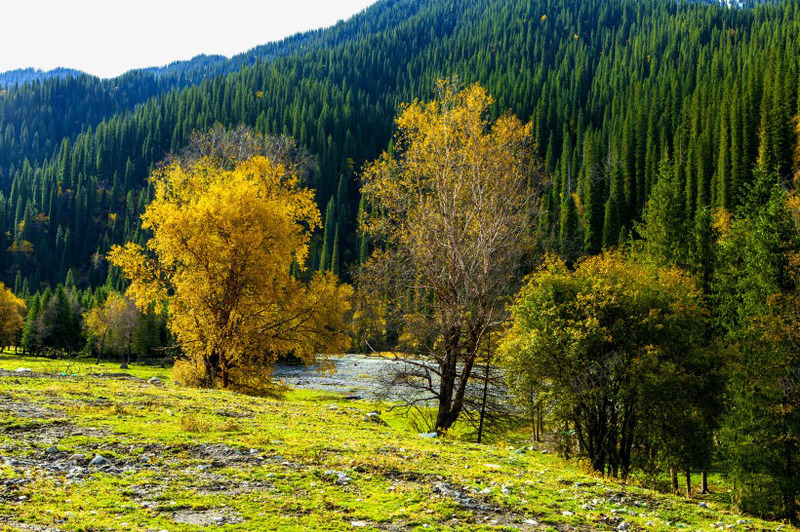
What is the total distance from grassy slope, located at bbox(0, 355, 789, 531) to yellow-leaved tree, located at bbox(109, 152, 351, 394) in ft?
37.6

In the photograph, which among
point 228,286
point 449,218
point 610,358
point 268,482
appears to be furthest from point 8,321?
point 268,482

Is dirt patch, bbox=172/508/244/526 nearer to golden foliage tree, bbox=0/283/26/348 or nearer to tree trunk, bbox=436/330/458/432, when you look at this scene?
tree trunk, bbox=436/330/458/432

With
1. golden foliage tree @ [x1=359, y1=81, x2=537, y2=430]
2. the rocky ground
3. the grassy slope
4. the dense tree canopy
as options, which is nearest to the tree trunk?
golden foliage tree @ [x1=359, y1=81, x2=537, y2=430]

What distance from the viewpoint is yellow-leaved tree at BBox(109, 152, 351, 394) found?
1096 inches

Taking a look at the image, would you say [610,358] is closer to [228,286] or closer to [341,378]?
[228,286]

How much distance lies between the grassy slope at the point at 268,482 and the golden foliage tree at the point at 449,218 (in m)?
5.52

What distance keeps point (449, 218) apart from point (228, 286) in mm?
13842

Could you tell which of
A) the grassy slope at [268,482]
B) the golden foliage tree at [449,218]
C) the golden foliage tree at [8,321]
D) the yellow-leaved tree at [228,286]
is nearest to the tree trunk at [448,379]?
the golden foliage tree at [449,218]

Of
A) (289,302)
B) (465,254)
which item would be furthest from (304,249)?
(465,254)

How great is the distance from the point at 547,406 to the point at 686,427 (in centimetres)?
769

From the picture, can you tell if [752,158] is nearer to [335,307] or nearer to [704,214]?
[704,214]

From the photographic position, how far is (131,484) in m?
9.46

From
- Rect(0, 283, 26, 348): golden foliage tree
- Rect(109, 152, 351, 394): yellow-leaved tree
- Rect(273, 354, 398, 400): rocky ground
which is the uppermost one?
Rect(109, 152, 351, 394): yellow-leaved tree

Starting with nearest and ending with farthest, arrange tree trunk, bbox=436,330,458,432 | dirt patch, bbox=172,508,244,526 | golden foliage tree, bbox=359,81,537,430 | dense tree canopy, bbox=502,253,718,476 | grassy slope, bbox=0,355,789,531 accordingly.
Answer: dirt patch, bbox=172,508,244,526
grassy slope, bbox=0,355,789,531
golden foliage tree, bbox=359,81,537,430
tree trunk, bbox=436,330,458,432
dense tree canopy, bbox=502,253,718,476
